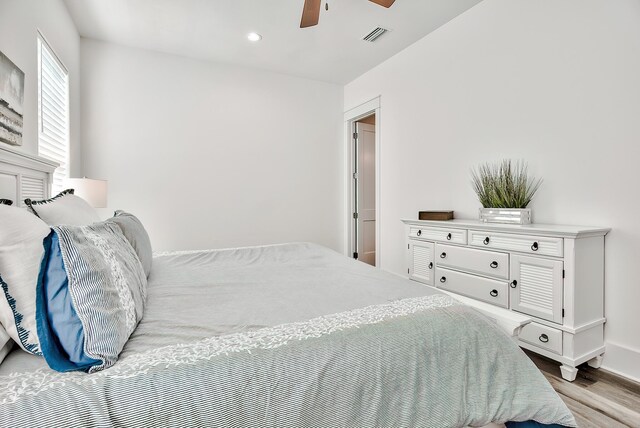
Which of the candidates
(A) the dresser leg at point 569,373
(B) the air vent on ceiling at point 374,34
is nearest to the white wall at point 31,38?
(B) the air vent on ceiling at point 374,34

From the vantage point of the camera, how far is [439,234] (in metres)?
2.69

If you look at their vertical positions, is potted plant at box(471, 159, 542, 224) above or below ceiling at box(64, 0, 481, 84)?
below

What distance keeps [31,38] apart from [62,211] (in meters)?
1.59

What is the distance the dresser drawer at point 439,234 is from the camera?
250 cm

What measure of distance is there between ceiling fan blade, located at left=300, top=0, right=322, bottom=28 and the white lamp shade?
2176 mm

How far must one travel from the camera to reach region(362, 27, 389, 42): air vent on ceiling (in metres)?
3.19

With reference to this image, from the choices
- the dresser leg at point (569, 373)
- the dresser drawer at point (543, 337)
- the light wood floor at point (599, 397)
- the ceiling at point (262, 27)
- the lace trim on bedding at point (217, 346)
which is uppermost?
the ceiling at point (262, 27)

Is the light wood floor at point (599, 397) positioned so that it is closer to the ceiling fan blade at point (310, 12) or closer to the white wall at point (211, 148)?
the ceiling fan blade at point (310, 12)

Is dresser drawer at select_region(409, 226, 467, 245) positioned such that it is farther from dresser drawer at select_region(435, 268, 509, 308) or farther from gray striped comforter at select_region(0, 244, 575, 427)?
gray striped comforter at select_region(0, 244, 575, 427)

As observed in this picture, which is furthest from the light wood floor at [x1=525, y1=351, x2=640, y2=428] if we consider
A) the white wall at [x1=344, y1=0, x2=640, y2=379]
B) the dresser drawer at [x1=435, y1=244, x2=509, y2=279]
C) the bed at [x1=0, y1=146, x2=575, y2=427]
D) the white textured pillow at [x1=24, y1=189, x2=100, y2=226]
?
the white textured pillow at [x1=24, y1=189, x2=100, y2=226]

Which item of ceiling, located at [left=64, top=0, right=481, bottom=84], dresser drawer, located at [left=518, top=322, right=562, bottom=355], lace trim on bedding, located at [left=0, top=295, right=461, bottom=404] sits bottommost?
dresser drawer, located at [left=518, top=322, right=562, bottom=355]

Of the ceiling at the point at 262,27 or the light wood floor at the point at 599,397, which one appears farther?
the ceiling at the point at 262,27

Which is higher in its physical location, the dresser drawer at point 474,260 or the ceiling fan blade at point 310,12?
the ceiling fan blade at point 310,12

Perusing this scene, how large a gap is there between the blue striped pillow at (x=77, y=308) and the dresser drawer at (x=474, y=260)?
224 cm
